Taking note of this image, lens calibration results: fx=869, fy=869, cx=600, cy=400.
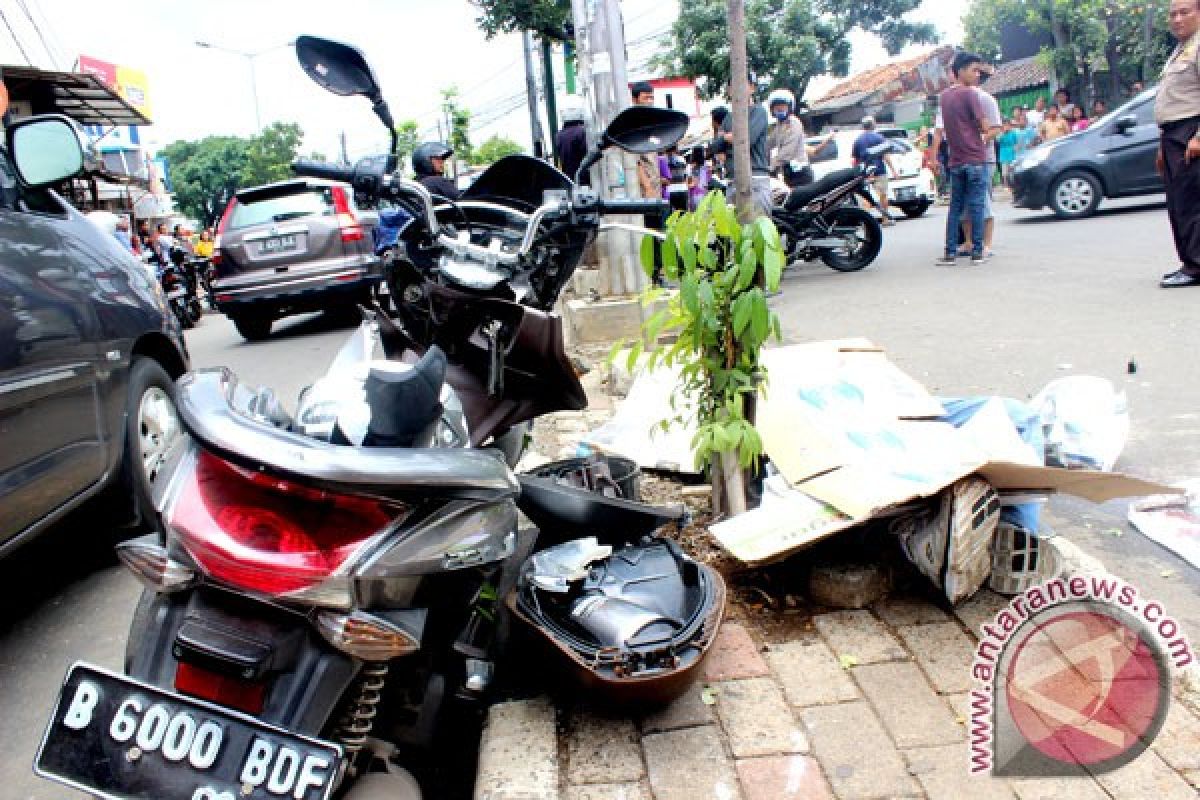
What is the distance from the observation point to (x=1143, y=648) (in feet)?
6.53

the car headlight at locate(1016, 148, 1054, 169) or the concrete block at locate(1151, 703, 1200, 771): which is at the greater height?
the car headlight at locate(1016, 148, 1054, 169)

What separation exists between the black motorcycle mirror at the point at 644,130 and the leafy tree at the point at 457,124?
95.3 ft

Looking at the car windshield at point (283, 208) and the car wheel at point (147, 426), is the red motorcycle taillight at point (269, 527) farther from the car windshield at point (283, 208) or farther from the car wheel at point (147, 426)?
the car windshield at point (283, 208)

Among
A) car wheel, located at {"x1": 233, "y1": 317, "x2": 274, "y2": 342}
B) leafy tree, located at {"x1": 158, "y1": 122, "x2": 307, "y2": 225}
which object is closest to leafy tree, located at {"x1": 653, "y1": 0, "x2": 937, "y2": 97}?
car wheel, located at {"x1": 233, "y1": 317, "x2": 274, "y2": 342}

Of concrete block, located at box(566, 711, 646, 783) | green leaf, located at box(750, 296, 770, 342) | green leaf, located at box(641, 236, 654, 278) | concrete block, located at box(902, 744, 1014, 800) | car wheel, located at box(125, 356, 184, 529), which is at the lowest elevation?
concrete block, located at box(902, 744, 1014, 800)

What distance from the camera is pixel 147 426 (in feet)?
11.6

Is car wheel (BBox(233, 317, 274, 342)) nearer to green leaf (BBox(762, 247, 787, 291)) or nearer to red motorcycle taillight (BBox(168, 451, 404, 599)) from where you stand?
green leaf (BBox(762, 247, 787, 291))

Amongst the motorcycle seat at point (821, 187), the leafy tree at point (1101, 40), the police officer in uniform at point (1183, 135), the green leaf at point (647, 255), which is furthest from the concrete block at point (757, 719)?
the leafy tree at point (1101, 40)

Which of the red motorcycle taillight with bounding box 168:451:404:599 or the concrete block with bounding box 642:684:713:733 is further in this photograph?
the concrete block with bounding box 642:684:713:733

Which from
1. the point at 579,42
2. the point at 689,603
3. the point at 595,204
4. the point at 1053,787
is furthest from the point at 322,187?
the point at 1053,787

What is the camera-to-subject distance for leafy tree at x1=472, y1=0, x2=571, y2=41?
55.9 ft

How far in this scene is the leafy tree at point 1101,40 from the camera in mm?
23969

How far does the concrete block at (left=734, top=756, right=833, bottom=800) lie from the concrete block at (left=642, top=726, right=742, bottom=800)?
30mm

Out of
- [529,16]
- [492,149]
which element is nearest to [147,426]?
[529,16]
